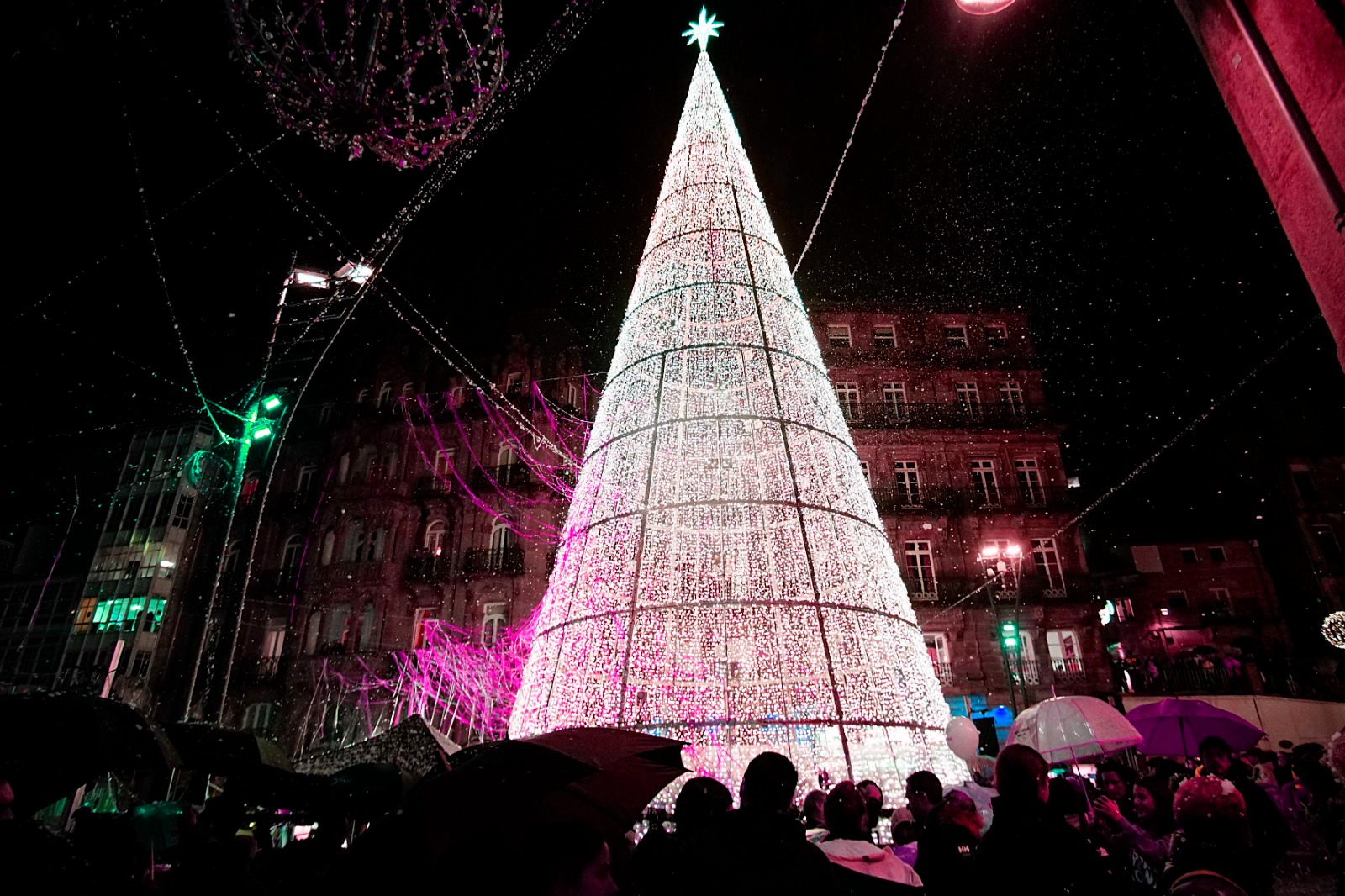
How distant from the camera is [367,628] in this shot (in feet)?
73.5

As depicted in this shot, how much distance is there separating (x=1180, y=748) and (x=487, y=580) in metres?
19.0

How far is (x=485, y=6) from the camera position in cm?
604

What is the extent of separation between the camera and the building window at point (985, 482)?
72.6 ft

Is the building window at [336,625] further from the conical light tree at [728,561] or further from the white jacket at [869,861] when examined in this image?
the white jacket at [869,861]

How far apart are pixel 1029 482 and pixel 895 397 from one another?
525 centimetres

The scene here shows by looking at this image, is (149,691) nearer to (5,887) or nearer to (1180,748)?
(5,887)

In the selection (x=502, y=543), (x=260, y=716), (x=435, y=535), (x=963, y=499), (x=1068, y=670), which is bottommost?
(x=260, y=716)

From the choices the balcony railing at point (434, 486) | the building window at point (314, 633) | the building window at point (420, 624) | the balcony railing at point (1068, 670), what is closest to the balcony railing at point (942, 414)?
the balcony railing at point (1068, 670)

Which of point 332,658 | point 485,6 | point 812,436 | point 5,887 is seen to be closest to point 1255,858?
point 5,887

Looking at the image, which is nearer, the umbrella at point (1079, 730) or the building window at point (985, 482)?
the umbrella at point (1079, 730)

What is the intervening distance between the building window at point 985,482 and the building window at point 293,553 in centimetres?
2419

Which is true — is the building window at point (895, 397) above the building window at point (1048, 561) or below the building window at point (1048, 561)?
above

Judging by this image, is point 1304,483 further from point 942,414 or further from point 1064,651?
point 942,414

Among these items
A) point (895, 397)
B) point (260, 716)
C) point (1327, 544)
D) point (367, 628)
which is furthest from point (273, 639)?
point (1327, 544)
